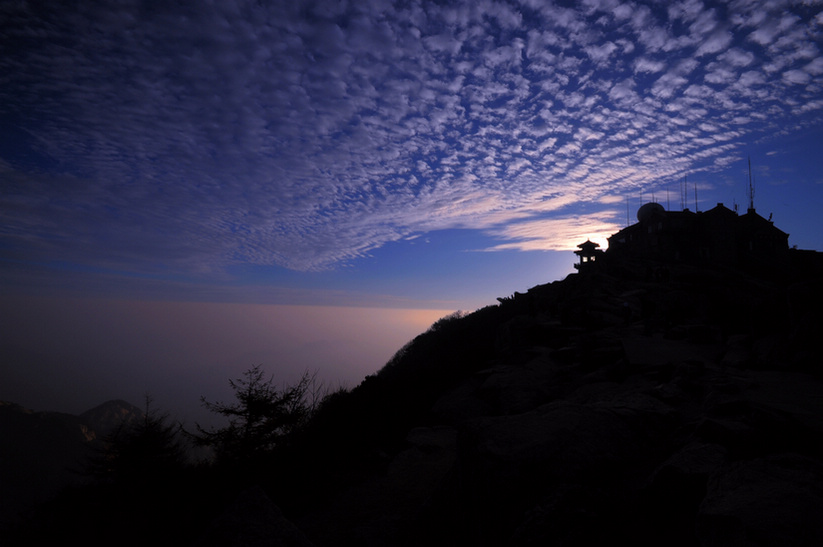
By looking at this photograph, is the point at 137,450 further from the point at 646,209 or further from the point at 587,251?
the point at 646,209

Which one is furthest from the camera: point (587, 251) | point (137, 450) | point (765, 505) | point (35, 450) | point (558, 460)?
point (35, 450)

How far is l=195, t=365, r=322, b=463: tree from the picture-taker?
16236 millimetres

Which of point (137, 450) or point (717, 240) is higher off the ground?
point (717, 240)

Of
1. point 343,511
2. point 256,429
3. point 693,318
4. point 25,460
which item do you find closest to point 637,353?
point 693,318

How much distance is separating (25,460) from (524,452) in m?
148

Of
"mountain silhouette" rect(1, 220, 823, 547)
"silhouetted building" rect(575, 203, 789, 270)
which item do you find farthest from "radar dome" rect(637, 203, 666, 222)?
"mountain silhouette" rect(1, 220, 823, 547)

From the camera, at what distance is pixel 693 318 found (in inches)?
717

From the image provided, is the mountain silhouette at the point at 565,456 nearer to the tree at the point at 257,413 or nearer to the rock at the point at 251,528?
the rock at the point at 251,528

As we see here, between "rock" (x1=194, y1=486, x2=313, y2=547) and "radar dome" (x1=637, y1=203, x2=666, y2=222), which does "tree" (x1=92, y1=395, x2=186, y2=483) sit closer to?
"rock" (x1=194, y1=486, x2=313, y2=547)

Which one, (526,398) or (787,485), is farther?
(526,398)

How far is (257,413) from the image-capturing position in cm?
1745

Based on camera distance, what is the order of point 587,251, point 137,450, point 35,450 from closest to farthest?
point 137,450
point 587,251
point 35,450

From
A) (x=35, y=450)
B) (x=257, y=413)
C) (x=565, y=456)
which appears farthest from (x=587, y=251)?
(x=35, y=450)

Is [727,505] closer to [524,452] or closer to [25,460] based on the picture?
[524,452]
